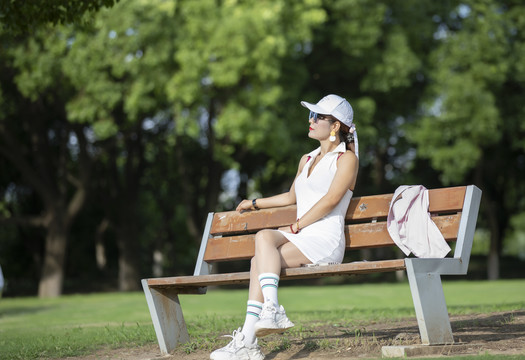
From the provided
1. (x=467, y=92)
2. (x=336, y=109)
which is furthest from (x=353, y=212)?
(x=467, y=92)

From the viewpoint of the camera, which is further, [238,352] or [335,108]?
[335,108]

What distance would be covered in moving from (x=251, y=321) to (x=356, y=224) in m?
1.15

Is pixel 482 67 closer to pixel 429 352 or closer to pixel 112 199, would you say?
pixel 112 199

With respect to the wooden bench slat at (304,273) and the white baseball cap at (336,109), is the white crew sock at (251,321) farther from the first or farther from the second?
the white baseball cap at (336,109)

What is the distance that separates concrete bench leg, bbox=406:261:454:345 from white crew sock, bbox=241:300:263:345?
0.99 metres

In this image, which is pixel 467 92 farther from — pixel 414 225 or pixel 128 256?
pixel 414 225

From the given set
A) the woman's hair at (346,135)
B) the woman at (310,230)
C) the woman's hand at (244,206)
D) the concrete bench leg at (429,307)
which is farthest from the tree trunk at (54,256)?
the concrete bench leg at (429,307)

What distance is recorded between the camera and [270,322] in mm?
5047

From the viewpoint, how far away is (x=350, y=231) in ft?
19.3

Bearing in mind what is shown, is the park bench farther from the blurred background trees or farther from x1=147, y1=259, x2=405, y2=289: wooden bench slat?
the blurred background trees

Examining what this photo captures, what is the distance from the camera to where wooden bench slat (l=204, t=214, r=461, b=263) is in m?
5.45

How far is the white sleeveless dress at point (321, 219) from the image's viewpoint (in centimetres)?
555

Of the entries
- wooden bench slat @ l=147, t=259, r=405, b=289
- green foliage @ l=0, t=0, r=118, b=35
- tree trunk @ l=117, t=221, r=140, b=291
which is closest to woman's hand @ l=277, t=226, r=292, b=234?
wooden bench slat @ l=147, t=259, r=405, b=289

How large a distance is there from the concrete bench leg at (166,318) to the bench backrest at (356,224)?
30 cm
